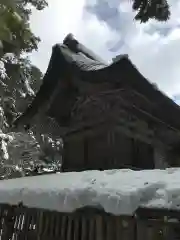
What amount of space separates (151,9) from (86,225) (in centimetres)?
365

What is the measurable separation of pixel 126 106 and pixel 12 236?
3280mm

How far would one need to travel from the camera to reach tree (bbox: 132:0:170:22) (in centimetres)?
558

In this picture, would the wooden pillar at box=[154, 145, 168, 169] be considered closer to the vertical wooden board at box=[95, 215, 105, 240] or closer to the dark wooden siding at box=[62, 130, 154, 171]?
the dark wooden siding at box=[62, 130, 154, 171]

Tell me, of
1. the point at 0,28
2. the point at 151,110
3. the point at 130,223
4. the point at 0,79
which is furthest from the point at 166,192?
the point at 0,79

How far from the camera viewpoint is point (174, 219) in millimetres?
2758

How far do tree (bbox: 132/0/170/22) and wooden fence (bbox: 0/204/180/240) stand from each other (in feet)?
11.5

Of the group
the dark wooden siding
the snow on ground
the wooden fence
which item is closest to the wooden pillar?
the dark wooden siding

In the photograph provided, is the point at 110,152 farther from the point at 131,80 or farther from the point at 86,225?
the point at 86,225

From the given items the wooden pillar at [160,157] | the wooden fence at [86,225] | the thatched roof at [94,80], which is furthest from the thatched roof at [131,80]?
the wooden fence at [86,225]

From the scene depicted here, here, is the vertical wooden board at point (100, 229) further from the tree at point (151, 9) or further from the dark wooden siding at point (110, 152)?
the tree at point (151, 9)

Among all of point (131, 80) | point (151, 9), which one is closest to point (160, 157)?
point (131, 80)

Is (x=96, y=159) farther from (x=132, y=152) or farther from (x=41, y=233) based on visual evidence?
(x=41, y=233)

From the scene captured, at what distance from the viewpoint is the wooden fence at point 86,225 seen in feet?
9.48

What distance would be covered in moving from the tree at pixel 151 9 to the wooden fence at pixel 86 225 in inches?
139
